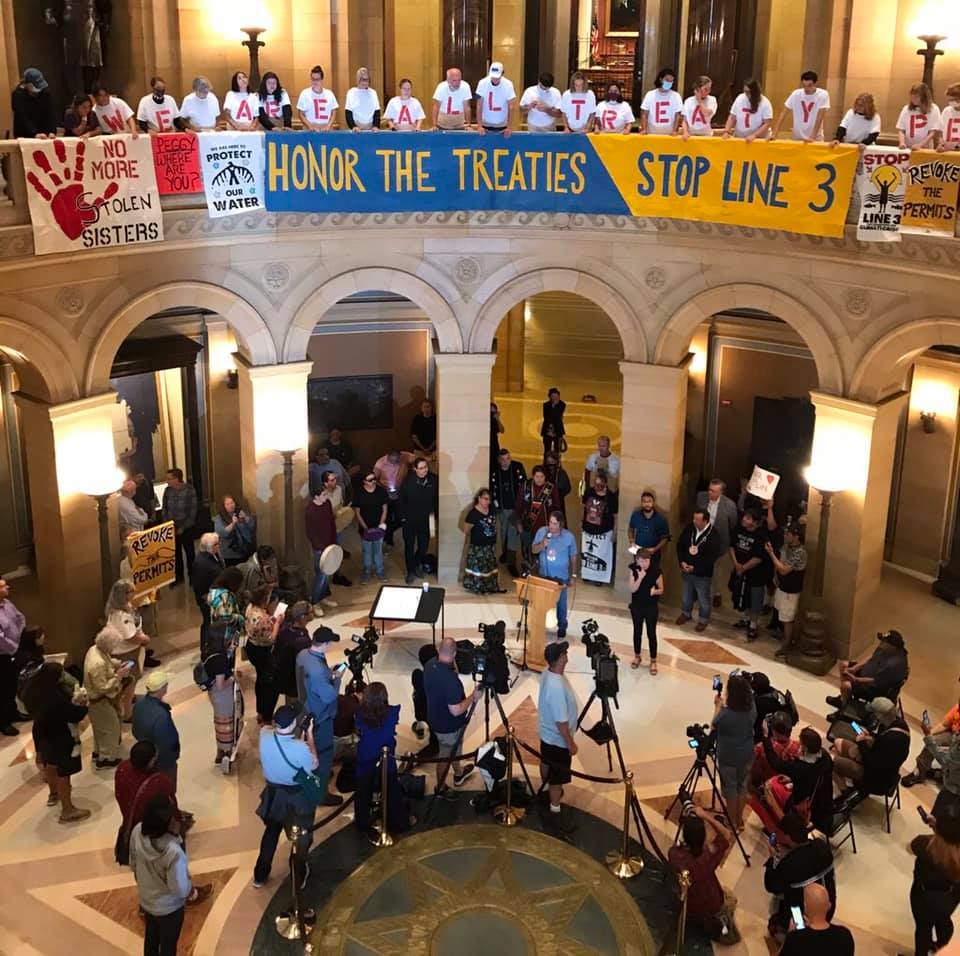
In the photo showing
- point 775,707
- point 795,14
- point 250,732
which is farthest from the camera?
point 795,14

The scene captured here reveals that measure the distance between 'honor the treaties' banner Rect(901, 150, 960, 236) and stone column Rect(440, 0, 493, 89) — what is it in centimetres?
750

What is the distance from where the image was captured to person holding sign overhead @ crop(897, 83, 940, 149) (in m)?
13.6

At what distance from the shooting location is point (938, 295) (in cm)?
1346

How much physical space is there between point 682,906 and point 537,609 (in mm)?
5511

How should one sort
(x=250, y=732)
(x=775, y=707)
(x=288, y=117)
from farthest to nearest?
(x=288, y=117) → (x=250, y=732) → (x=775, y=707)

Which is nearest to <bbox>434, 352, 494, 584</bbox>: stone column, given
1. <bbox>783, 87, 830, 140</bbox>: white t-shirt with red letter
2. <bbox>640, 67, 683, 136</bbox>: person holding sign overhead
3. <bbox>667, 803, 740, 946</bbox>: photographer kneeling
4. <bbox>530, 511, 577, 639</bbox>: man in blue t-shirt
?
<bbox>530, 511, 577, 639</bbox>: man in blue t-shirt

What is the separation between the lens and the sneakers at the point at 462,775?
39.2ft

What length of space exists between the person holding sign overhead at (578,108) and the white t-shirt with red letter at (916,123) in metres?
3.83

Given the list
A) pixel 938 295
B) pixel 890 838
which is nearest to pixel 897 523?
pixel 938 295

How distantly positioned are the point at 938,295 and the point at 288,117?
27.6 ft

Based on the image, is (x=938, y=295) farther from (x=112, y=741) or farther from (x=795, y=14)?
(x=112, y=741)

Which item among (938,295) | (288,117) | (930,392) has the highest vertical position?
(288,117)

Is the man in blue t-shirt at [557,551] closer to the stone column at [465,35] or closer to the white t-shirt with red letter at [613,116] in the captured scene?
the white t-shirt with red letter at [613,116]

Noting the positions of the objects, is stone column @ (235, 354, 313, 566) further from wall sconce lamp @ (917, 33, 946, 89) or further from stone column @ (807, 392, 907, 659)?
wall sconce lamp @ (917, 33, 946, 89)
